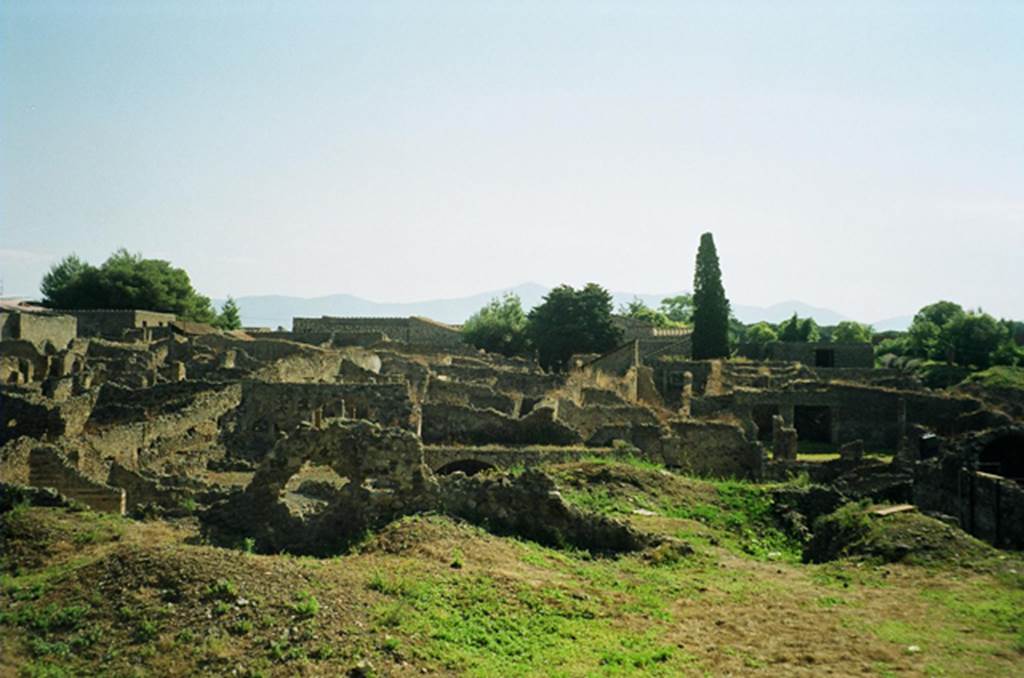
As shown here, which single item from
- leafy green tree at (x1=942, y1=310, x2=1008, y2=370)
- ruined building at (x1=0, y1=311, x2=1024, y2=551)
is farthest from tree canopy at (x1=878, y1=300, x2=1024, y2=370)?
ruined building at (x1=0, y1=311, x2=1024, y2=551)

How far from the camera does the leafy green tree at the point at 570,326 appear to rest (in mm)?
67812

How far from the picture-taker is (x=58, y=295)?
263ft

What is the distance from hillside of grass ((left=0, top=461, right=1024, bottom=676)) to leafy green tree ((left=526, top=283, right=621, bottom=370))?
170 ft

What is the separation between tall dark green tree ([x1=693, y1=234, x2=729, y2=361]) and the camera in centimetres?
6384

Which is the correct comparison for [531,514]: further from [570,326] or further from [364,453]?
[570,326]

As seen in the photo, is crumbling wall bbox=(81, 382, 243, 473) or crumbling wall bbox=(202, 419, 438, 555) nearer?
crumbling wall bbox=(202, 419, 438, 555)

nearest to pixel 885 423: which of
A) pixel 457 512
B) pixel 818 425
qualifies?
pixel 818 425

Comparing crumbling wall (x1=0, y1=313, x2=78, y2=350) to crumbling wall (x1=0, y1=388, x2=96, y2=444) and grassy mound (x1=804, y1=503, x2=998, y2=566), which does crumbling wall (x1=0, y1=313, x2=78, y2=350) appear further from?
grassy mound (x1=804, y1=503, x2=998, y2=566)

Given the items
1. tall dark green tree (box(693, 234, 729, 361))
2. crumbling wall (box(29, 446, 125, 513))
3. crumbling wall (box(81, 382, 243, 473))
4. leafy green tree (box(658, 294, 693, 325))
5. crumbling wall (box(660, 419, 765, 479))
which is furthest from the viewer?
leafy green tree (box(658, 294, 693, 325))

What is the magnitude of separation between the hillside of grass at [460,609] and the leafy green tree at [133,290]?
221 feet

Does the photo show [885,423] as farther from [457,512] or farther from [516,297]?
[516,297]

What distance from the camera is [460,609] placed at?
1182 cm

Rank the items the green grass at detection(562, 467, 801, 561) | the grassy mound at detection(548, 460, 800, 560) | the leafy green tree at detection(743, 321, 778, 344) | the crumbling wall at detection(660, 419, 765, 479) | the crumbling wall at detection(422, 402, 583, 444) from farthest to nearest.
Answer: the leafy green tree at detection(743, 321, 778, 344)
the crumbling wall at detection(660, 419, 765, 479)
the crumbling wall at detection(422, 402, 583, 444)
the green grass at detection(562, 467, 801, 561)
the grassy mound at detection(548, 460, 800, 560)

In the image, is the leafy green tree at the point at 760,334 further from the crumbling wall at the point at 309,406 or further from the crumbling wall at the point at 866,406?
the crumbling wall at the point at 309,406
